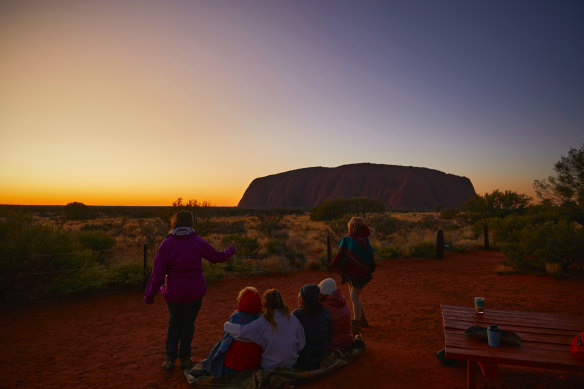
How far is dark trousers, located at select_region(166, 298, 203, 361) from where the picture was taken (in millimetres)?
4246

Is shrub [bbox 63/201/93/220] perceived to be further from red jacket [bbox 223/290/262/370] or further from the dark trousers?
red jacket [bbox 223/290/262/370]

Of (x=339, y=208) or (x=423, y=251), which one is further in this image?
(x=339, y=208)

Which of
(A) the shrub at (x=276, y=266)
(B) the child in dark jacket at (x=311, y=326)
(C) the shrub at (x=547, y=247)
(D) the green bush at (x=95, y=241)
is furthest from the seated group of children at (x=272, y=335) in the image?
(D) the green bush at (x=95, y=241)

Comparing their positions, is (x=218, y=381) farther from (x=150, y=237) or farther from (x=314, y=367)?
(x=150, y=237)

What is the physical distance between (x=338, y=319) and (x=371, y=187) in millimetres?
93976

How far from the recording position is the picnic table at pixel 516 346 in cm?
292

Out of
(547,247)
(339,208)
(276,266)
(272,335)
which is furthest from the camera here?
(339,208)

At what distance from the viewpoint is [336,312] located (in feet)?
14.5

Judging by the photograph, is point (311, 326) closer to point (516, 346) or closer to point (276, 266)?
point (516, 346)

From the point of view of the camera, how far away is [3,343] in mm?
5695

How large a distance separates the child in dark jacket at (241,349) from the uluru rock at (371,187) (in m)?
86.9

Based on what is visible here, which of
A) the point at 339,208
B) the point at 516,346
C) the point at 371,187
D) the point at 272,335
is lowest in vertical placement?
A: the point at 272,335

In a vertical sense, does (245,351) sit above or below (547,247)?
below

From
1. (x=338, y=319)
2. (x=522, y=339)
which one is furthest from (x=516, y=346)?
(x=338, y=319)
